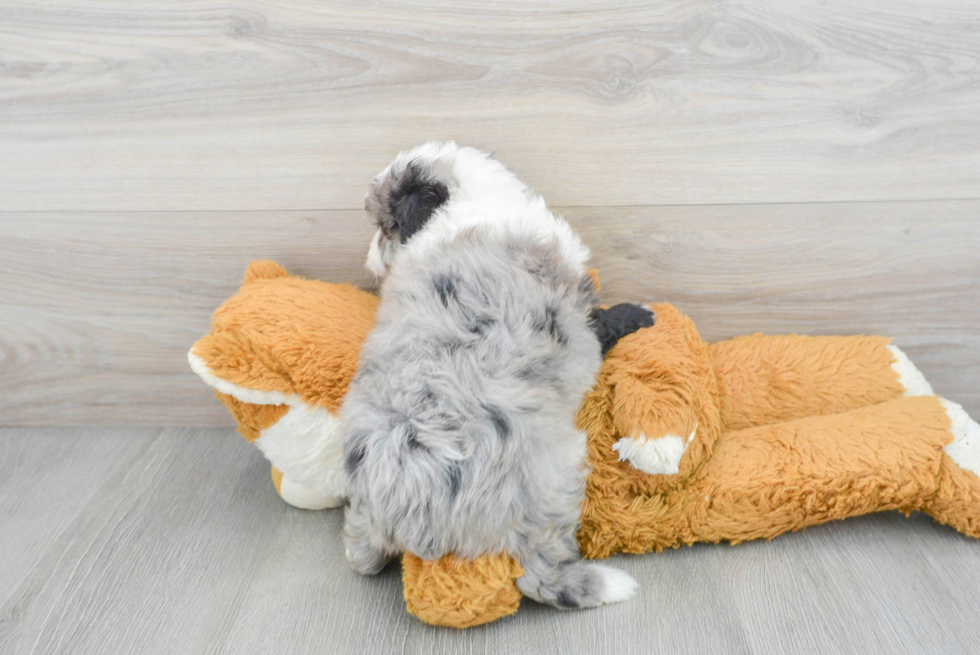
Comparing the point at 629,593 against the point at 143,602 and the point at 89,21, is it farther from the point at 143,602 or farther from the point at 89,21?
the point at 89,21

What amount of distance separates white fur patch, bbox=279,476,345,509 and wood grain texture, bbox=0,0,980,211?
42 centimetres

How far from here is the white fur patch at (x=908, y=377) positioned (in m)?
0.99

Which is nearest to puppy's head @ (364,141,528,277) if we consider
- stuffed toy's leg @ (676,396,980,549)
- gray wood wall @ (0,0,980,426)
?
gray wood wall @ (0,0,980,426)

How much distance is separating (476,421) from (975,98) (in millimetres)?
862

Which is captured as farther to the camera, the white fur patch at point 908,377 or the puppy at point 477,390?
the white fur patch at point 908,377

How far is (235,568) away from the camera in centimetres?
91

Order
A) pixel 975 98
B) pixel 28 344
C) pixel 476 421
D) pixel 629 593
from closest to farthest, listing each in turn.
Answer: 1. pixel 476 421
2. pixel 629 593
3. pixel 975 98
4. pixel 28 344

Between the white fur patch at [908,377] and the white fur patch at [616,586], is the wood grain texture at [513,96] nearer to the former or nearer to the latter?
the white fur patch at [908,377]

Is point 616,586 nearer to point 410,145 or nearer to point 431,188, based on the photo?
point 431,188

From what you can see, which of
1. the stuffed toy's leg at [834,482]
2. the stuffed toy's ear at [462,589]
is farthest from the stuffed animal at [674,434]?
the stuffed toy's ear at [462,589]

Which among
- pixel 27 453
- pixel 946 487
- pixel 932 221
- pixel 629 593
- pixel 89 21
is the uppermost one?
pixel 89 21

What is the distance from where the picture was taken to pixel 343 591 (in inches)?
34.0

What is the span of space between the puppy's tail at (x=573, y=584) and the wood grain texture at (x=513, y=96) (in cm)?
52

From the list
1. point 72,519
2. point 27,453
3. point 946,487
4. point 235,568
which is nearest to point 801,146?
point 946,487
